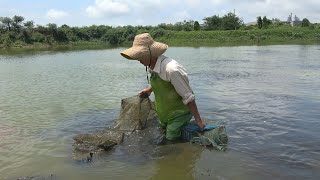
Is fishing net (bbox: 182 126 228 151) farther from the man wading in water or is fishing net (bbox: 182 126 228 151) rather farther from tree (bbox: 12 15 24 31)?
tree (bbox: 12 15 24 31)

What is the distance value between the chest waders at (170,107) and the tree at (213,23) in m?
79.4

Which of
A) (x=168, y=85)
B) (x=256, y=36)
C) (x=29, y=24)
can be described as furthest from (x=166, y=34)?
(x=168, y=85)

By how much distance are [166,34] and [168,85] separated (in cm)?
6976

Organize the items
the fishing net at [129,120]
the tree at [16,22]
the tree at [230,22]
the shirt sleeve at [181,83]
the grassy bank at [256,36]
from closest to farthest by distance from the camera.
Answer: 1. the shirt sleeve at [181,83]
2. the fishing net at [129,120]
3. the grassy bank at [256,36]
4. the tree at [16,22]
5. the tree at [230,22]

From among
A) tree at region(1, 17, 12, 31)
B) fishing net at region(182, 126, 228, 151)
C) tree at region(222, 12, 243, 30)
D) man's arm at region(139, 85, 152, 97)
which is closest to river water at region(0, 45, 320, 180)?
fishing net at region(182, 126, 228, 151)

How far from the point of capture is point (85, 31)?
81.6 metres

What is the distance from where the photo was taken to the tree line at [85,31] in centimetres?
7079

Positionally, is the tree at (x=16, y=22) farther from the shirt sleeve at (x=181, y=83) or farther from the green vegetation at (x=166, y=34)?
the shirt sleeve at (x=181, y=83)

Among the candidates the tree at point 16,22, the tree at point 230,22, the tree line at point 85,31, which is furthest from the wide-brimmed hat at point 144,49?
the tree at point 230,22

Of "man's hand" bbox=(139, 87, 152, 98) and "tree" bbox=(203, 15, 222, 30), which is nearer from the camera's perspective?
"man's hand" bbox=(139, 87, 152, 98)

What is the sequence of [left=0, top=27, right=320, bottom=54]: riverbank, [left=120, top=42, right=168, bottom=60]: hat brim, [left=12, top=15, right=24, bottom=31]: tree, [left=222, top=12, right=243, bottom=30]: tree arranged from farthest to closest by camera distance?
1. [left=222, top=12, right=243, bottom=30]: tree
2. [left=12, top=15, right=24, bottom=31]: tree
3. [left=0, top=27, right=320, bottom=54]: riverbank
4. [left=120, top=42, right=168, bottom=60]: hat brim

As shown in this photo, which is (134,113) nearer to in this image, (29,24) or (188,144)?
(188,144)

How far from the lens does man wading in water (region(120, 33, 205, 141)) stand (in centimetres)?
583

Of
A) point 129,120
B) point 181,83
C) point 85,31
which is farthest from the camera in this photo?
point 85,31
